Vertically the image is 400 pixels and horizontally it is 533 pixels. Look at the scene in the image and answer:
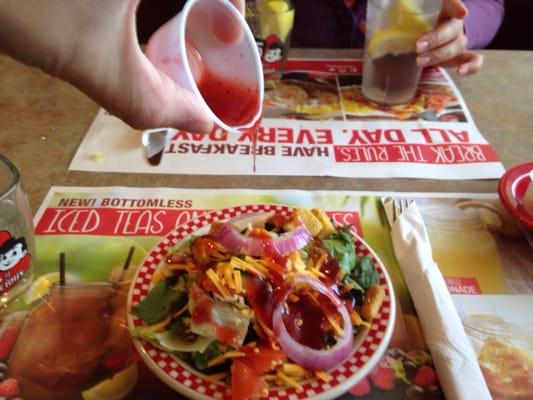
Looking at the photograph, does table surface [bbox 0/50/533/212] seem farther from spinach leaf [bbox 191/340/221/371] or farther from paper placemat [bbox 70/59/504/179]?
spinach leaf [bbox 191/340/221/371]

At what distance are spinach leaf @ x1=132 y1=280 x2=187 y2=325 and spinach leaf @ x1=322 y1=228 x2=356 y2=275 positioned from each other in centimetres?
19

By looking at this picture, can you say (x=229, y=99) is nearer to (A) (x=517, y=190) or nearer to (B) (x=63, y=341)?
(B) (x=63, y=341)

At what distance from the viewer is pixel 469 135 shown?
1.03m

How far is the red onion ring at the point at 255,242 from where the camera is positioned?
64 cm

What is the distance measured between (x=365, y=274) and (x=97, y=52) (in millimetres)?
400

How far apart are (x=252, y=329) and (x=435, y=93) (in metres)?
0.79

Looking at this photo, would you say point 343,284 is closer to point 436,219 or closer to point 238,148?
point 436,219

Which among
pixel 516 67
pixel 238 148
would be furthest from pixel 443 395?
pixel 516 67

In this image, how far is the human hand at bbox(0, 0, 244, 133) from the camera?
45 cm

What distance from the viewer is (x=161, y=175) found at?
92cm

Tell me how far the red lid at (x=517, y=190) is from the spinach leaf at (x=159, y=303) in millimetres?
501

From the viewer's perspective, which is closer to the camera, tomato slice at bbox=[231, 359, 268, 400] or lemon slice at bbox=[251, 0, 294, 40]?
tomato slice at bbox=[231, 359, 268, 400]

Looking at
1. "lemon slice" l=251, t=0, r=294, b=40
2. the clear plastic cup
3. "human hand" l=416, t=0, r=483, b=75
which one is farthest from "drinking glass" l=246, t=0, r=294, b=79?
the clear plastic cup

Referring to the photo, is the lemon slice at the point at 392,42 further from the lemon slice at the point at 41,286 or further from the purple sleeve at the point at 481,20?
the lemon slice at the point at 41,286
